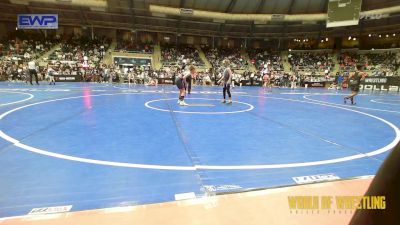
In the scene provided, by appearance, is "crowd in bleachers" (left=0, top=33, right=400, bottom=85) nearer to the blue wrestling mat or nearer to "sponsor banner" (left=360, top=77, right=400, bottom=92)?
"sponsor banner" (left=360, top=77, right=400, bottom=92)

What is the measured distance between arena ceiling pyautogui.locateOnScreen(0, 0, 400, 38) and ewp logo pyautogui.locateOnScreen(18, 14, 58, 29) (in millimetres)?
4833

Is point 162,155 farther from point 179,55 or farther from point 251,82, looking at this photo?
point 179,55

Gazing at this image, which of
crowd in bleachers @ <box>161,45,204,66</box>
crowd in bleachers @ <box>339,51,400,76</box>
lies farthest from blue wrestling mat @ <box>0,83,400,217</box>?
crowd in bleachers @ <box>339,51,400,76</box>

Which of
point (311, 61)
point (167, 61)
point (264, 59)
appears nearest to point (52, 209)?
point (167, 61)

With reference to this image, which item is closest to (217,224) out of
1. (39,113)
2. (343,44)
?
(39,113)

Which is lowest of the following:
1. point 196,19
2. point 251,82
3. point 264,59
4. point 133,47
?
point 251,82

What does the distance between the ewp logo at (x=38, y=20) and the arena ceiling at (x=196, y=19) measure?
4.83 metres

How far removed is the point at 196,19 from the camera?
3912 cm

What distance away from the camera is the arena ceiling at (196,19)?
111 feet

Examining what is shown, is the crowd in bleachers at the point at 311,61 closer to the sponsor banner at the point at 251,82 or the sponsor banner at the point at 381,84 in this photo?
the sponsor banner at the point at 251,82

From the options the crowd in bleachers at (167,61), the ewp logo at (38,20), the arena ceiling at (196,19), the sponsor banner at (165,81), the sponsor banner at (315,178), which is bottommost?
the sponsor banner at (315,178)

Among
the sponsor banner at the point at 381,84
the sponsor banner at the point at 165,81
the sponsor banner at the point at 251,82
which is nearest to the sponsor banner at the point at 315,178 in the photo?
the sponsor banner at the point at 381,84

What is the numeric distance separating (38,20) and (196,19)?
65.8ft

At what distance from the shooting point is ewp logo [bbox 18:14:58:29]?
26.8m
